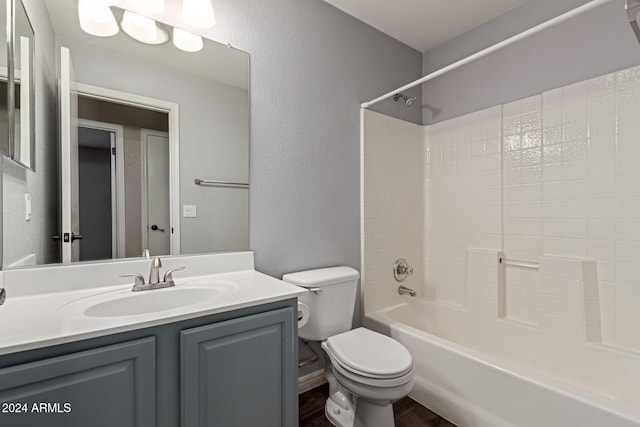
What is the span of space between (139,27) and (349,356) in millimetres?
1783

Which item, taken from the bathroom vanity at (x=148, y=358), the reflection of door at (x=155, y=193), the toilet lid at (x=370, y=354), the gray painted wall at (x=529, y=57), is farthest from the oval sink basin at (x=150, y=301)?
the gray painted wall at (x=529, y=57)

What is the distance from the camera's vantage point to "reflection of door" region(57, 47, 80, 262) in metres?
1.25

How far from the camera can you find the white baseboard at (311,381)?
188cm

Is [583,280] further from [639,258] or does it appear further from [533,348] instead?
[533,348]

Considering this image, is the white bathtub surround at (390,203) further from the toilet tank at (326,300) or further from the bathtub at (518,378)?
the toilet tank at (326,300)

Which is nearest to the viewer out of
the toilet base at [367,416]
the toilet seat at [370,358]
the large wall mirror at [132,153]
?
the large wall mirror at [132,153]

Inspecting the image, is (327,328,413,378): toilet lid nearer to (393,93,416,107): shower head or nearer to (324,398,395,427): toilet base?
(324,398,395,427): toilet base

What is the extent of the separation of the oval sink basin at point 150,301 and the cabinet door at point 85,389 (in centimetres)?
27

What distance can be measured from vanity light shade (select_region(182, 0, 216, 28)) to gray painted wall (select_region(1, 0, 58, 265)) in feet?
1.77

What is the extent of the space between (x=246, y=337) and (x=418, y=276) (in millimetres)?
1755

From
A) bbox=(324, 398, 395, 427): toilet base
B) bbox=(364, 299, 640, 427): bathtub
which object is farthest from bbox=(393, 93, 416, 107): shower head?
bbox=(324, 398, 395, 427): toilet base

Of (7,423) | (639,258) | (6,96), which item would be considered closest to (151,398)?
(7,423)

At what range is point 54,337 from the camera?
785mm

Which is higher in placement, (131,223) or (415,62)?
(415,62)
